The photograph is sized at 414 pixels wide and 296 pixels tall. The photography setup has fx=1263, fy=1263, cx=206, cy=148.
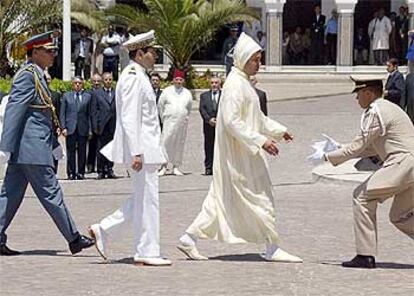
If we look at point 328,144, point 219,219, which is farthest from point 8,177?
point 328,144

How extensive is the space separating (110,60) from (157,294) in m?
25.7

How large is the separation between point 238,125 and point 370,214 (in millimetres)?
1397

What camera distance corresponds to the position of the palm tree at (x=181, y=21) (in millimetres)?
33562

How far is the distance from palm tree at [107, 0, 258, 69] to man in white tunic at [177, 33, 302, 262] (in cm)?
2220

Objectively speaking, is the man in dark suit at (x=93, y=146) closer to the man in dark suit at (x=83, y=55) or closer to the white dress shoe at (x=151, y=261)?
the white dress shoe at (x=151, y=261)

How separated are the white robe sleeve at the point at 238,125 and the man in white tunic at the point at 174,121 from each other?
9536mm

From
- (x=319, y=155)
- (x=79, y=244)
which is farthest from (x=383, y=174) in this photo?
(x=79, y=244)

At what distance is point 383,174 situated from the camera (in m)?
10.9

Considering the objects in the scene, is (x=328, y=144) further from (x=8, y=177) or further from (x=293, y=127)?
(x=293, y=127)

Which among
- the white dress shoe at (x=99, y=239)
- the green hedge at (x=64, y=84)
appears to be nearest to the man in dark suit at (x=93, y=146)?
the green hedge at (x=64, y=84)

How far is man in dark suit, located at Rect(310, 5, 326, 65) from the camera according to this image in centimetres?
4209

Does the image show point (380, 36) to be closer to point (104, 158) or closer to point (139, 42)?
point (104, 158)

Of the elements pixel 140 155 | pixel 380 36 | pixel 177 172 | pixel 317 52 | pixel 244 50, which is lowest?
pixel 177 172

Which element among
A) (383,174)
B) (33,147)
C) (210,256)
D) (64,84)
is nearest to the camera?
(383,174)
